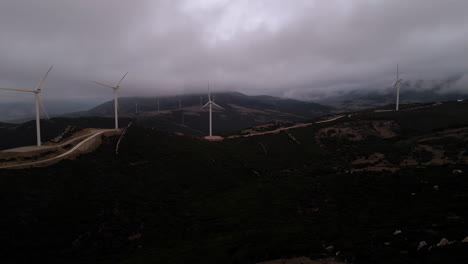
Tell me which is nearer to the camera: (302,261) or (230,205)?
(302,261)

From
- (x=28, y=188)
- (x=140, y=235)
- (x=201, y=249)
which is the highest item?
(x=28, y=188)

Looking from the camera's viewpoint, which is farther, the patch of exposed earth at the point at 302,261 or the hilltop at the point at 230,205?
the hilltop at the point at 230,205

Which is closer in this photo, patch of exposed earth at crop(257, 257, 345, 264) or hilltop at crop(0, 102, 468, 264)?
patch of exposed earth at crop(257, 257, 345, 264)

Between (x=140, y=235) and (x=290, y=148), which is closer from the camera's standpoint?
(x=140, y=235)

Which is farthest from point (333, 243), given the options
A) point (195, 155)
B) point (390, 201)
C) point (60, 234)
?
point (195, 155)

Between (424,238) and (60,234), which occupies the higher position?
(424,238)

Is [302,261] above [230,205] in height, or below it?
above

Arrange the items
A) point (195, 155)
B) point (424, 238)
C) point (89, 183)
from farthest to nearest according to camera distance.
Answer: point (195, 155), point (89, 183), point (424, 238)

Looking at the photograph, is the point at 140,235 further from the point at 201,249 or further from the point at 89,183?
the point at 89,183
